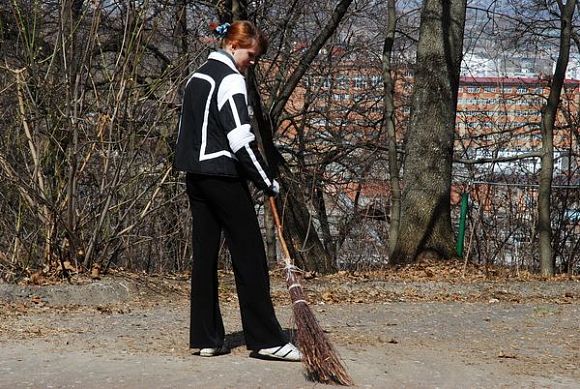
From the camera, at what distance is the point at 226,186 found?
19.2 ft

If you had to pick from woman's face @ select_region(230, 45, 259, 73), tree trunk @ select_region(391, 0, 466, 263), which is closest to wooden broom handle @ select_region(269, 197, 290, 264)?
woman's face @ select_region(230, 45, 259, 73)

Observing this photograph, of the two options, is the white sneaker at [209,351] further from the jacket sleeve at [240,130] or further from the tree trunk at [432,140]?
the tree trunk at [432,140]

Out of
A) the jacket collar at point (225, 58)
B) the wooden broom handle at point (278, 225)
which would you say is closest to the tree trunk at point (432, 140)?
the wooden broom handle at point (278, 225)

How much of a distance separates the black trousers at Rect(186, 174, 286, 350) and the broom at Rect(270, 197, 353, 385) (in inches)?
6.4

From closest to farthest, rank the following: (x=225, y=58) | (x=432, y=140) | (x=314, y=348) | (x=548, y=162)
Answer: (x=314, y=348), (x=225, y=58), (x=432, y=140), (x=548, y=162)

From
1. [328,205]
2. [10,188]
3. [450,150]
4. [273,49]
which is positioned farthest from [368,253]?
[10,188]

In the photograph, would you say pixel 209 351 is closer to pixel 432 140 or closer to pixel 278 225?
pixel 278 225

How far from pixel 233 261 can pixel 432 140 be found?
240 inches

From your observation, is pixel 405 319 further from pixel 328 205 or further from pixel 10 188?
pixel 328 205

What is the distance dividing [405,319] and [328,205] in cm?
1189

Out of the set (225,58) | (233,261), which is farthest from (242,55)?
(233,261)

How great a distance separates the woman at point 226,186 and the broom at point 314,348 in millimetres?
179

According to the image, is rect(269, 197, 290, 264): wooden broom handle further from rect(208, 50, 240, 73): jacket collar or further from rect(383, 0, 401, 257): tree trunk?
rect(383, 0, 401, 257): tree trunk

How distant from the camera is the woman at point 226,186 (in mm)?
5730
